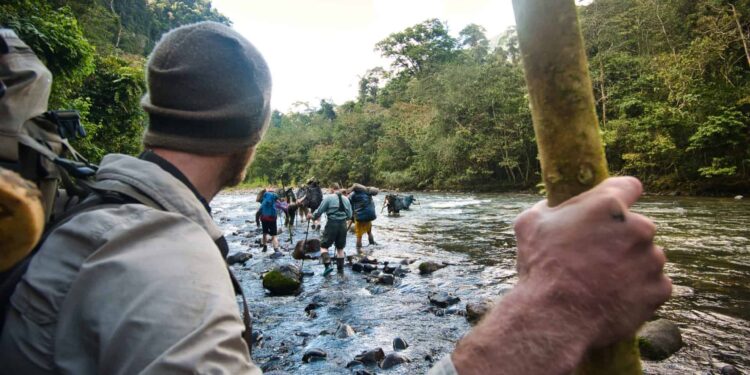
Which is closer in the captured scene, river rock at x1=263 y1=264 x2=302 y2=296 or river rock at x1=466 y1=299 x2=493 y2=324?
river rock at x1=466 y1=299 x2=493 y2=324

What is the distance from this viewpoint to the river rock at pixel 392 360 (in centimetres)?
496

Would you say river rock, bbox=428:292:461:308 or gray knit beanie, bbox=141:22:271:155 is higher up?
gray knit beanie, bbox=141:22:271:155

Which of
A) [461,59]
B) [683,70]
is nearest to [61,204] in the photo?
[683,70]

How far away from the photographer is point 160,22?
49.7m

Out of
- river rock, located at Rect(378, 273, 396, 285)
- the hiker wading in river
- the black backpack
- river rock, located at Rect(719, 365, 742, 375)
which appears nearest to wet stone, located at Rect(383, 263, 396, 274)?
river rock, located at Rect(378, 273, 396, 285)

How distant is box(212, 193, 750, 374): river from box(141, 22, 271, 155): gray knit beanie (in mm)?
4285

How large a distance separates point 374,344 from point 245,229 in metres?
14.5

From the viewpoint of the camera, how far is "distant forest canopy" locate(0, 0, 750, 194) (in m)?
12.4

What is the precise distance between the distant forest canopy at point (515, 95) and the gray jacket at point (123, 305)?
839cm

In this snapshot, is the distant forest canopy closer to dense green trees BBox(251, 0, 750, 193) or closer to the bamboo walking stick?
dense green trees BBox(251, 0, 750, 193)

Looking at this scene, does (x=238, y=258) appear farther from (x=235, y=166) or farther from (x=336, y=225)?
(x=235, y=166)

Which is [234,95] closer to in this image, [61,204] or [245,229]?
[61,204]

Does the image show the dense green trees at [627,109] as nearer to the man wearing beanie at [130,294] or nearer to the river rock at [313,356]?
the river rock at [313,356]

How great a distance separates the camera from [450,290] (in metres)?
8.02
